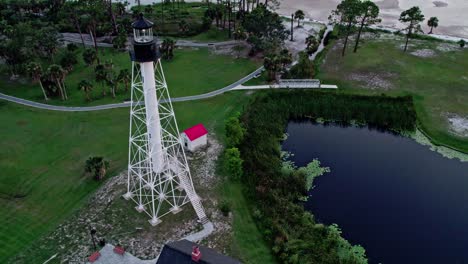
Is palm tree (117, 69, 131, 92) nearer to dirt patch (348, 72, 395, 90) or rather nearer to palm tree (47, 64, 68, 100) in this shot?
palm tree (47, 64, 68, 100)

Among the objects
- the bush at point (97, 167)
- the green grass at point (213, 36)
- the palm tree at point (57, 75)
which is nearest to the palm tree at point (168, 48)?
the green grass at point (213, 36)

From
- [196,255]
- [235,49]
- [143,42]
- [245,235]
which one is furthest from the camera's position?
[235,49]

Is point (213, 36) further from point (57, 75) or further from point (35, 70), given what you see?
point (35, 70)

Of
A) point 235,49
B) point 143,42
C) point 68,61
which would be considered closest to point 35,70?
point 68,61

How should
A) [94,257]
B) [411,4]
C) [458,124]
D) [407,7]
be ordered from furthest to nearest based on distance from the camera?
[411,4]
[407,7]
[458,124]
[94,257]

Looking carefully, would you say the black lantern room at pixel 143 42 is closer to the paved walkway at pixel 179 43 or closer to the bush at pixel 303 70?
the bush at pixel 303 70

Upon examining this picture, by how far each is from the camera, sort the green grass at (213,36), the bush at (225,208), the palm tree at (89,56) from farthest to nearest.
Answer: the green grass at (213,36) → the palm tree at (89,56) → the bush at (225,208)
